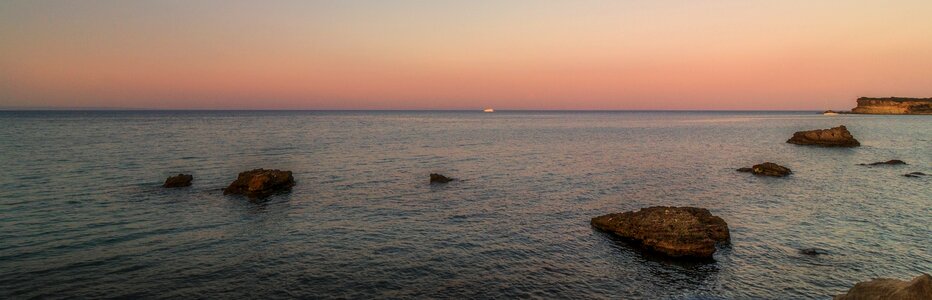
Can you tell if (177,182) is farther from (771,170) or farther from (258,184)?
(771,170)

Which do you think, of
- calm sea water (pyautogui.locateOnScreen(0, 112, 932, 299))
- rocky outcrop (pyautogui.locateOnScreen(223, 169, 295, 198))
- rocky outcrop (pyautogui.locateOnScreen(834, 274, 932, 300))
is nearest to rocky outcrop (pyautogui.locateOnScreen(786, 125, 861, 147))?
calm sea water (pyautogui.locateOnScreen(0, 112, 932, 299))

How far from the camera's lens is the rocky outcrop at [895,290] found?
49.6ft

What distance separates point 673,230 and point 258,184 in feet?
123

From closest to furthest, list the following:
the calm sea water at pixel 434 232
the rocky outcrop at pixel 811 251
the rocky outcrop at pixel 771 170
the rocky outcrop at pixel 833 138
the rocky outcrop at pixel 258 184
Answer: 1. the calm sea water at pixel 434 232
2. the rocky outcrop at pixel 811 251
3. the rocky outcrop at pixel 258 184
4. the rocky outcrop at pixel 771 170
5. the rocky outcrop at pixel 833 138

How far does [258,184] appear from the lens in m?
46.9

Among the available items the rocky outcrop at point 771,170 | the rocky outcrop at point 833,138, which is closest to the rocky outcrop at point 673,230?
the rocky outcrop at point 771,170

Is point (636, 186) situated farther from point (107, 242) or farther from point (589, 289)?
point (107, 242)

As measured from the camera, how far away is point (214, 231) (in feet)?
108

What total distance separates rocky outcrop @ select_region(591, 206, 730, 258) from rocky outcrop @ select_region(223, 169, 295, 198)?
1272 inches

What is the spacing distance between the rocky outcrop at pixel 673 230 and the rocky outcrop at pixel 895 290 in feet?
34.7

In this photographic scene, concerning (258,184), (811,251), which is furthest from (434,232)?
(811,251)

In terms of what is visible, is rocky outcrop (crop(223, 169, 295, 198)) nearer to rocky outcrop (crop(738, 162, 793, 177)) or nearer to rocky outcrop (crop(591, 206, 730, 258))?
rocky outcrop (crop(591, 206, 730, 258))

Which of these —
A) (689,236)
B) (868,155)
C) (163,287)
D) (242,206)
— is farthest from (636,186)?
(868,155)

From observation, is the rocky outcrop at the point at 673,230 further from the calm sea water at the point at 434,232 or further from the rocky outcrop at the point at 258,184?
the rocky outcrop at the point at 258,184
